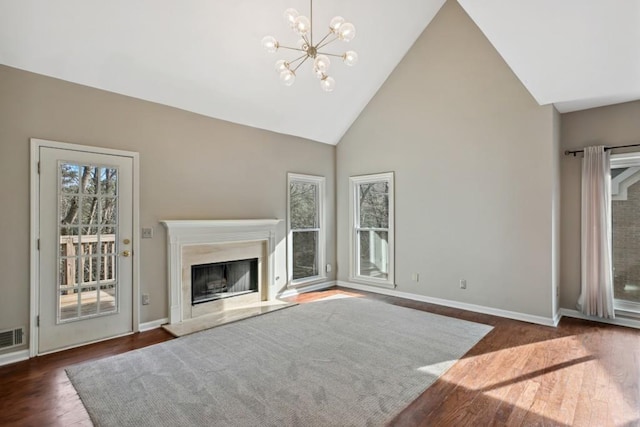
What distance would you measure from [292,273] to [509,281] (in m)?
3.28

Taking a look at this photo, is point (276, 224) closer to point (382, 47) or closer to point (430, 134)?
point (430, 134)

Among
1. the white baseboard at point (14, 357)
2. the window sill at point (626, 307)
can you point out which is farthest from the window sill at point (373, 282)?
the white baseboard at point (14, 357)

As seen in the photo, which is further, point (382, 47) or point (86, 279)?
point (382, 47)

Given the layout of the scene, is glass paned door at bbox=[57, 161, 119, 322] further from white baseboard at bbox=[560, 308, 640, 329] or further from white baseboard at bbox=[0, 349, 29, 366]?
white baseboard at bbox=[560, 308, 640, 329]

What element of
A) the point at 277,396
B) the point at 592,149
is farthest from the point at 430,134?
the point at 277,396

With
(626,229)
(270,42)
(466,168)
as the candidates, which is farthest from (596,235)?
(270,42)

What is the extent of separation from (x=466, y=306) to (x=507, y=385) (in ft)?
7.19

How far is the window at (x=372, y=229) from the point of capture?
5.69m

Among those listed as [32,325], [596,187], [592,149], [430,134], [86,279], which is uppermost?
[430,134]

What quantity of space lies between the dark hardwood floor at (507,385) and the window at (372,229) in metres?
2.24

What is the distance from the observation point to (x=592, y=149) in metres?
4.18

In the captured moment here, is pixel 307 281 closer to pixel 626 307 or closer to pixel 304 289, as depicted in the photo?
pixel 304 289

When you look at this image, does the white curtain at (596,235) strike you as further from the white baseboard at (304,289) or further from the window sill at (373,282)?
the white baseboard at (304,289)

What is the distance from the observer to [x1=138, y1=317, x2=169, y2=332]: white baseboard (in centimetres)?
396
